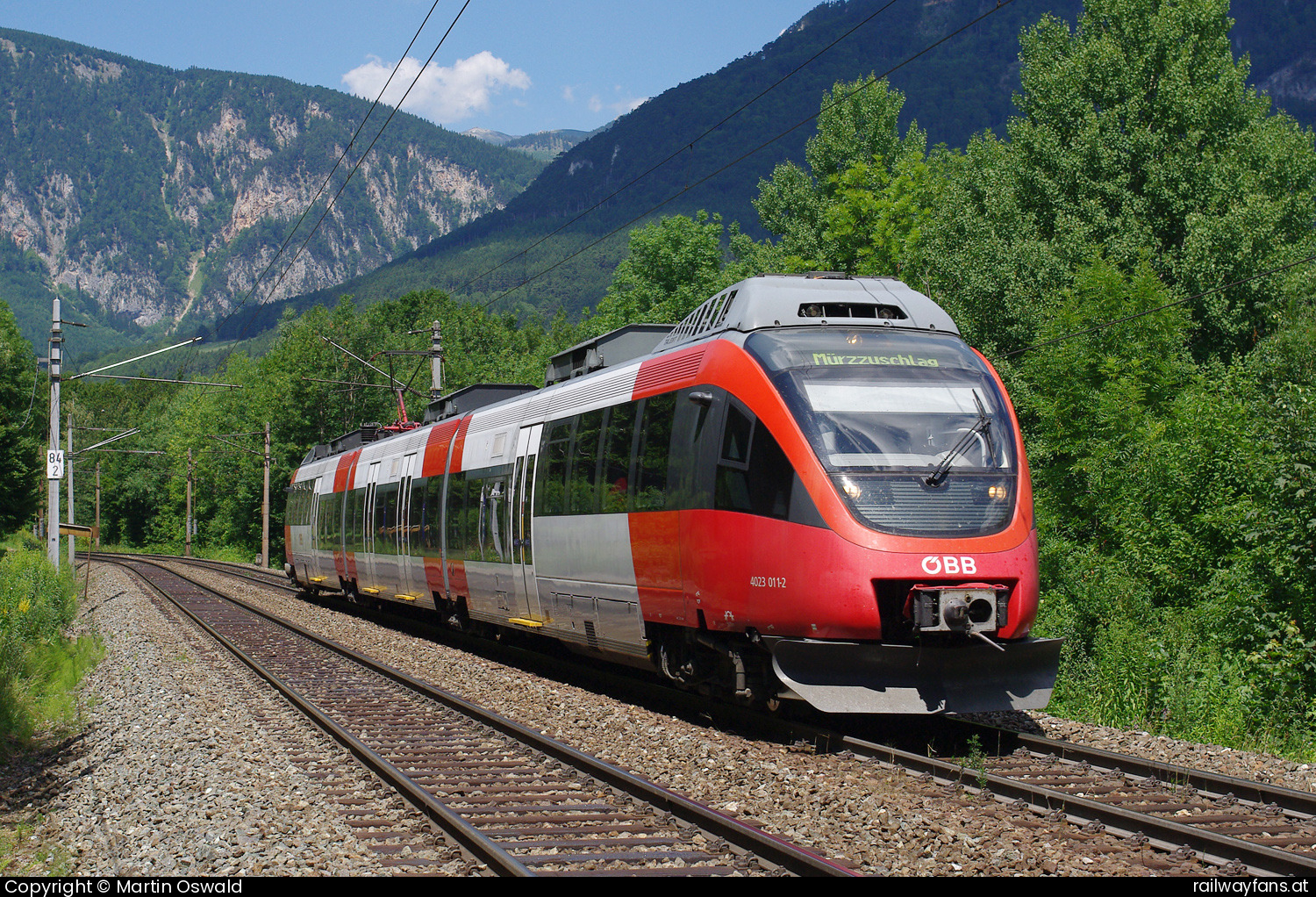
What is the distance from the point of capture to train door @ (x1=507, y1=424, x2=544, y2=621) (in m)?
14.2

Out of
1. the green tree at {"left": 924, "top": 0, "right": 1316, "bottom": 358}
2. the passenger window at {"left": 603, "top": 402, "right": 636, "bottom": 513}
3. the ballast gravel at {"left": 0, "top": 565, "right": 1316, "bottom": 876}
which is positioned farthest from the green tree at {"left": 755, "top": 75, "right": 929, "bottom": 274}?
the ballast gravel at {"left": 0, "top": 565, "right": 1316, "bottom": 876}

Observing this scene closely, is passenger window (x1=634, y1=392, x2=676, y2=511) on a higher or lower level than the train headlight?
higher

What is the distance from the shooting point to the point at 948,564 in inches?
331

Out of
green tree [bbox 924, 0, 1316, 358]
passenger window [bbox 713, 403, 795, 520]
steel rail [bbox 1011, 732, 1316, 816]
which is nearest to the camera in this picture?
steel rail [bbox 1011, 732, 1316, 816]

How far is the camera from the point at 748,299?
10320 mm

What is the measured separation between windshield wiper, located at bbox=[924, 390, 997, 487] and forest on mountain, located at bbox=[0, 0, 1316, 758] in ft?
12.4

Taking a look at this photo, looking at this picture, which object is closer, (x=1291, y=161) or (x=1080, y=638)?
(x=1080, y=638)

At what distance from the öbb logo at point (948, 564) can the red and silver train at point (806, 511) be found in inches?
0.7

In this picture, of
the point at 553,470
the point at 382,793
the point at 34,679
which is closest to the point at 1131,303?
the point at 553,470

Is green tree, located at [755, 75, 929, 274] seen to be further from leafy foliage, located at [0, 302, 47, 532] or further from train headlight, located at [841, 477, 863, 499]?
leafy foliage, located at [0, 302, 47, 532]

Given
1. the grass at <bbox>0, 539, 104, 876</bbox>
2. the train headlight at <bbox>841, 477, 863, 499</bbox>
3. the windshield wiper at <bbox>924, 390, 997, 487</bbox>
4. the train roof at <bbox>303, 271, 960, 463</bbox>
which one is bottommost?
the grass at <bbox>0, 539, 104, 876</bbox>

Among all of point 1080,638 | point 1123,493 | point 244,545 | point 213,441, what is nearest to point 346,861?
point 1080,638

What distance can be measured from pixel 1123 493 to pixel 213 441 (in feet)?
238
